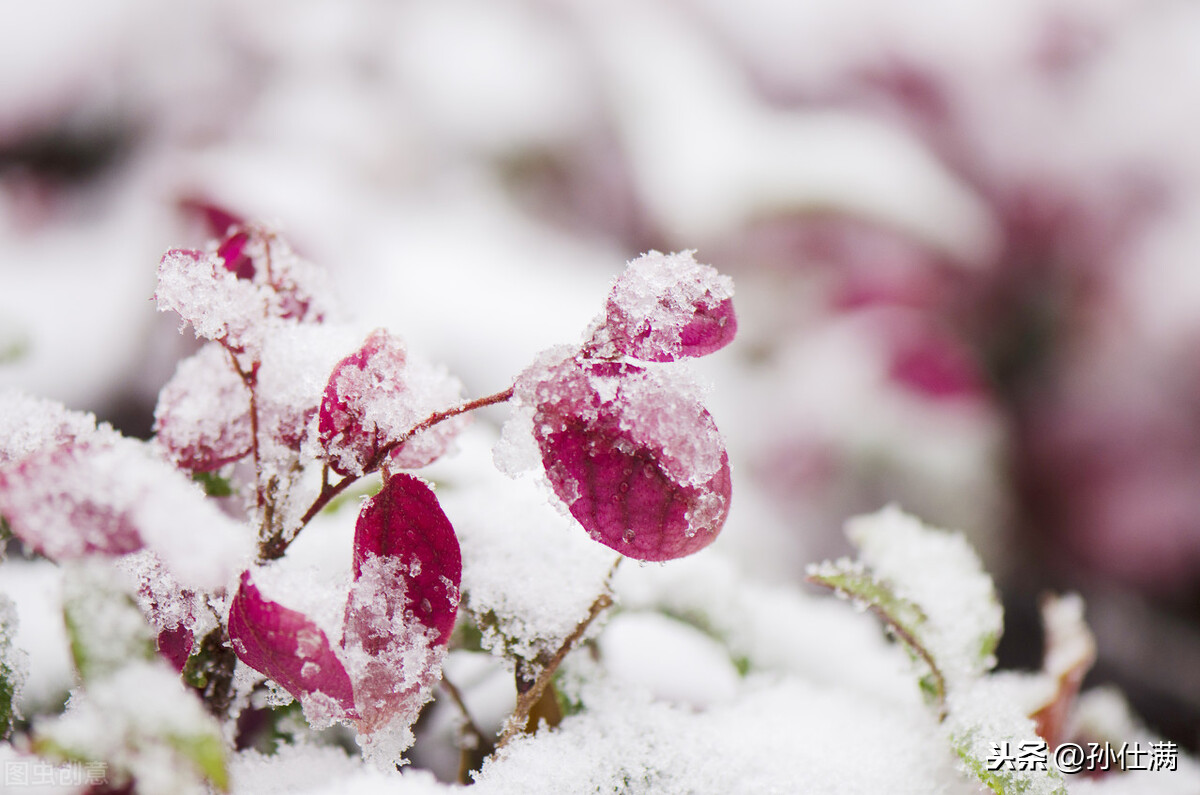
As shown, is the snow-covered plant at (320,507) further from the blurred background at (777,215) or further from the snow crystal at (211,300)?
the blurred background at (777,215)

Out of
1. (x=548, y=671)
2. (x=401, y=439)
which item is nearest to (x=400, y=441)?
(x=401, y=439)

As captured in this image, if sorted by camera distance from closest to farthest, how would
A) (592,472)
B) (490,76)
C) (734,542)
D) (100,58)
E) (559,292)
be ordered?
(592,472), (734,542), (559,292), (100,58), (490,76)

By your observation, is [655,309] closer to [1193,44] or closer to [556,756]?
[556,756]

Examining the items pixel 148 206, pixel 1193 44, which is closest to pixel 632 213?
pixel 148 206

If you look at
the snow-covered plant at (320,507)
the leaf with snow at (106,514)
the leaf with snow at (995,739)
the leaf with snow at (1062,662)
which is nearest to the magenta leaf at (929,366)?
the leaf with snow at (1062,662)

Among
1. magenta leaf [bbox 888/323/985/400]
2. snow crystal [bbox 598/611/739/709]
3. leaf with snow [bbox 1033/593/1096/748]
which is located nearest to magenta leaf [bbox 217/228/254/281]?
snow crystal [bbox 598/611/739/709]

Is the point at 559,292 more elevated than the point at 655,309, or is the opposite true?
the point at 559,292

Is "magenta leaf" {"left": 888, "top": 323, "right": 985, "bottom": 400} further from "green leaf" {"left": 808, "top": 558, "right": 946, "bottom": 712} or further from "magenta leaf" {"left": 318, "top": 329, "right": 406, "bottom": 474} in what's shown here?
"magenta leaf" {"left": 318, "top": 329, "right": 406, "bottom": 474}

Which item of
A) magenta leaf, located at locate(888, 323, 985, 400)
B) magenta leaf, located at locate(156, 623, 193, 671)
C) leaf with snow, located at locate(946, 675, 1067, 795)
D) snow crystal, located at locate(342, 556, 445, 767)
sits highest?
magenta leaf, located at locate(888, 323, 985, 400)
